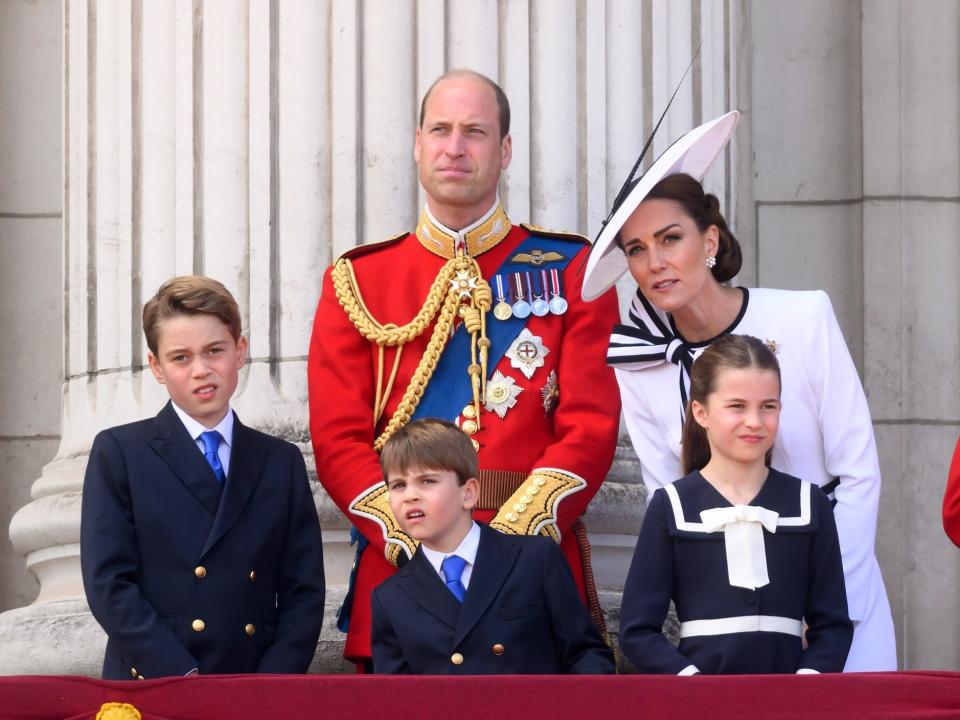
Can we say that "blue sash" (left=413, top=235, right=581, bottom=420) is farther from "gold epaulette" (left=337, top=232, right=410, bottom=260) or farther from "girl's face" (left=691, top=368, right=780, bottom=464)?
"girl's face" (left=691, top=368, right=780, bottom=464)

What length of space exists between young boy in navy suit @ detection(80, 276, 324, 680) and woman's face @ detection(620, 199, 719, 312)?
0.91 m

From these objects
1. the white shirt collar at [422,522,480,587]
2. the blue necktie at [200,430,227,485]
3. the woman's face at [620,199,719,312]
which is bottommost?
the white shirt collar at [422,522,480,587]

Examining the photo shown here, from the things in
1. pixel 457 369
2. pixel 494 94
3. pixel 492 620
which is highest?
pixel 494 94

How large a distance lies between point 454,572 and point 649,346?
75cm

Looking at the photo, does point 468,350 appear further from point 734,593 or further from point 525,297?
point 734,593

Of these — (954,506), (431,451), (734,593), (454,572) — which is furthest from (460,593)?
(954,506)

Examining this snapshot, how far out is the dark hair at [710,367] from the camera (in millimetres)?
4141

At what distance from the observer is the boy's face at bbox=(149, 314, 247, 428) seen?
4402 mm

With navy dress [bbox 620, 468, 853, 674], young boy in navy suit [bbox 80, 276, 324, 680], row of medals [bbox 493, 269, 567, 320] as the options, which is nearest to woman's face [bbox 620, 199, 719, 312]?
row of medals [bbox 493, 269, 567, 320]

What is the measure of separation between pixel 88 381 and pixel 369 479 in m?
1.54

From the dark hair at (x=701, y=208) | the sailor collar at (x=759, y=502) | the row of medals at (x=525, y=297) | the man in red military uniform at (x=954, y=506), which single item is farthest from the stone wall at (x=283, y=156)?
the man in red military uniform at (x=954, y=506)

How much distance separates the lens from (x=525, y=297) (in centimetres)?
Result: 488

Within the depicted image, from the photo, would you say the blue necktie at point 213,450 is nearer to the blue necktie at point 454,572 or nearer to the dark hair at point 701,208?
the blue necktie at point 454,572

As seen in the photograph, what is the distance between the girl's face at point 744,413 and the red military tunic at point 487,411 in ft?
1.77
